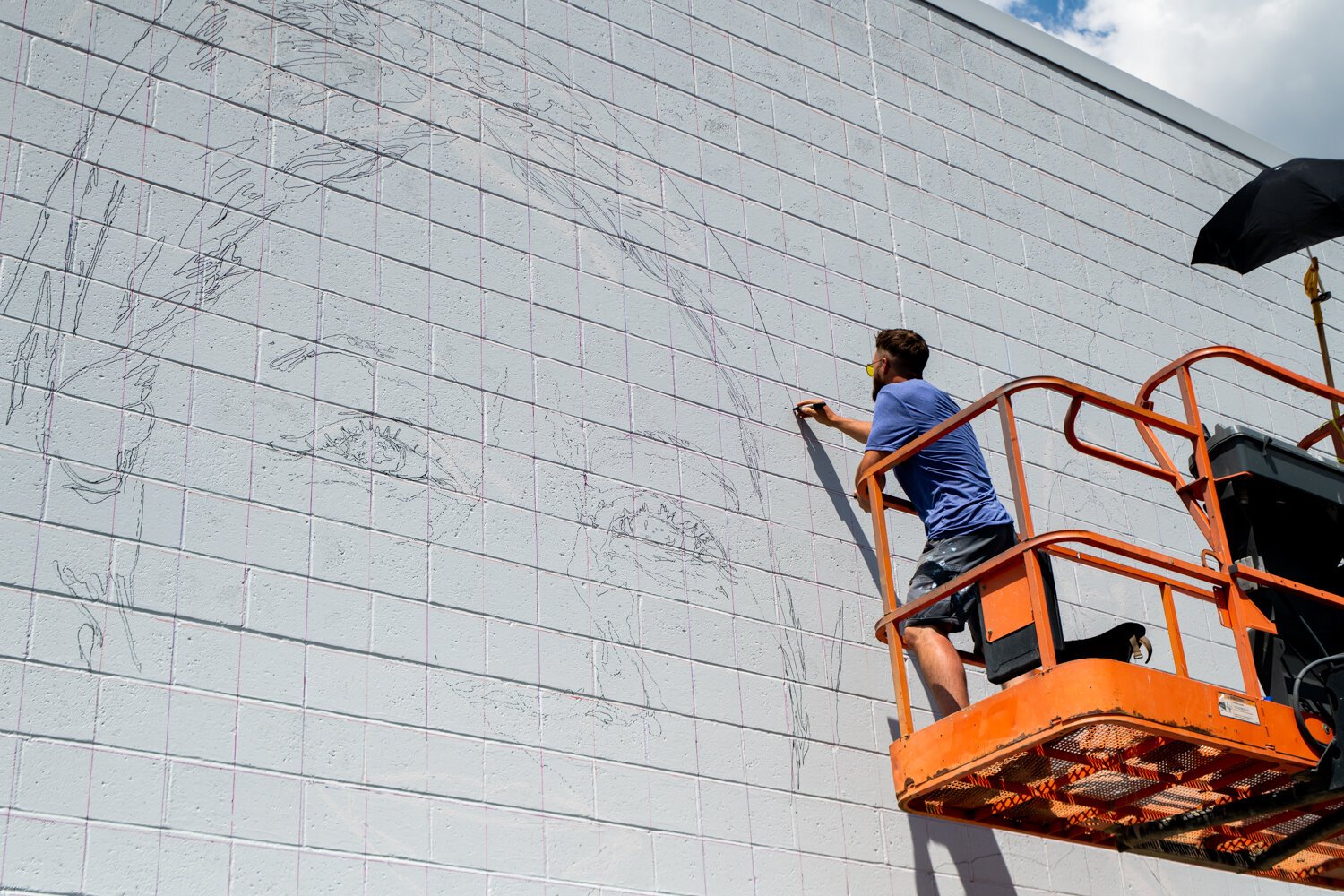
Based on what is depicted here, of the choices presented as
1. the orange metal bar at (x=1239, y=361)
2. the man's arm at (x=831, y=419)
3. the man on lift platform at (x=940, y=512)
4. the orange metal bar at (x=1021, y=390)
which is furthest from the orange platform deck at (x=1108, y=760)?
the man's arm at (x=831, y=419)

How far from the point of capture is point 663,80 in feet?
30.5

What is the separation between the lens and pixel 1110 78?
12.2 metres

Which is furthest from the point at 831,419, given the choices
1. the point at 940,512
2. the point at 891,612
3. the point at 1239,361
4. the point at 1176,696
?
the point at 1176,696

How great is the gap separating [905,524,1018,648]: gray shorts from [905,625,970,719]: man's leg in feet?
0.20

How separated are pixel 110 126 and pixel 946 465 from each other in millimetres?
4132

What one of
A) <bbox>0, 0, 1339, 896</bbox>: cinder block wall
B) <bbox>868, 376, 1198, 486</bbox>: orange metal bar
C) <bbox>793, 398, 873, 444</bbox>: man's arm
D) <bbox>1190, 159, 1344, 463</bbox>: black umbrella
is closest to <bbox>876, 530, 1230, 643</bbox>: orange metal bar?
<bbox>868, 376, 1198, 486</bbox>: orange metal bar

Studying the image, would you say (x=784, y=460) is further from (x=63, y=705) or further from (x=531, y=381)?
(x=63, y=705)

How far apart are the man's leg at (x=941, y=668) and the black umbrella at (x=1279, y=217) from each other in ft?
13.2

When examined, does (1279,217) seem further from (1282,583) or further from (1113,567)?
(1113,567)

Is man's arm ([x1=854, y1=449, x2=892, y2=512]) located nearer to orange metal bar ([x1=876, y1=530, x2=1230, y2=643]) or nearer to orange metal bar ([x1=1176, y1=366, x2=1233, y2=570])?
orange metal bar ([x1=876, y1=530, x2=1230, y2=643])

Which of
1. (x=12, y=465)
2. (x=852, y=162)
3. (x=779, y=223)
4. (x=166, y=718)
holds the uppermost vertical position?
(x=852, y=162)

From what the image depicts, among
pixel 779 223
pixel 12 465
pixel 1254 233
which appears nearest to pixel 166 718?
pixel 12 465

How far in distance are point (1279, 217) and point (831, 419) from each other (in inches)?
133

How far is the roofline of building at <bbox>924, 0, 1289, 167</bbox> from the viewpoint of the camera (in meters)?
11.5
